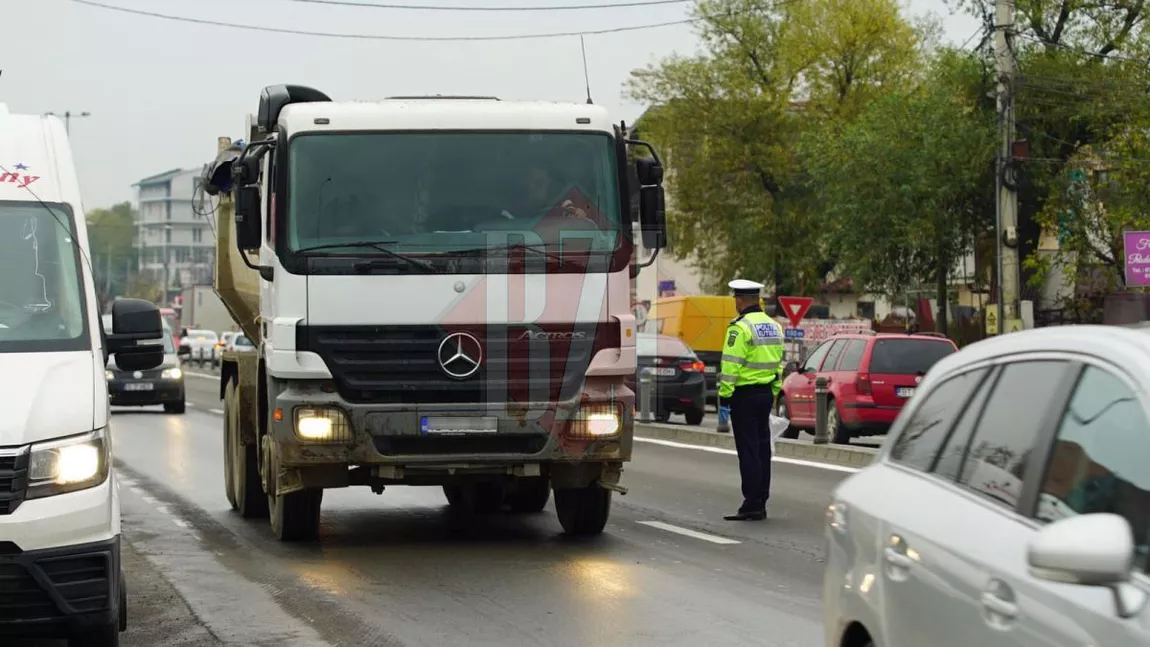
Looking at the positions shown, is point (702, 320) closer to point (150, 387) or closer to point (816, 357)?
point (150, 387)

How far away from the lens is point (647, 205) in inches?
471

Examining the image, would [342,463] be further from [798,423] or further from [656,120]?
[656,120]

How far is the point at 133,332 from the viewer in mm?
8484

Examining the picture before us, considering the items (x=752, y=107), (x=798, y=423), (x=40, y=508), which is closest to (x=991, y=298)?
(x=752, y=107)

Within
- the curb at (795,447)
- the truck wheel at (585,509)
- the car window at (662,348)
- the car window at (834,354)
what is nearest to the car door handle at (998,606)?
the truck wheel at (585,509)

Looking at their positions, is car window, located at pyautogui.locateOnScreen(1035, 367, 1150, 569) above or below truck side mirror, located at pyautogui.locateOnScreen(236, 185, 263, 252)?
below

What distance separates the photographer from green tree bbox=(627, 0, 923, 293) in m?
59.8

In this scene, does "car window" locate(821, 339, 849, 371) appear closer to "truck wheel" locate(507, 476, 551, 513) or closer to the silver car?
"truck wheel" locate(507, 476, 551, 513)

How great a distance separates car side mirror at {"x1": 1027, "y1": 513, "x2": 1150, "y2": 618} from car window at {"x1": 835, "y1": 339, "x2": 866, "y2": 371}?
2107 centimetres

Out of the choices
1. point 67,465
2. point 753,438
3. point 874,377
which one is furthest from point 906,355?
point 67,465

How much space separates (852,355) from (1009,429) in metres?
20.5

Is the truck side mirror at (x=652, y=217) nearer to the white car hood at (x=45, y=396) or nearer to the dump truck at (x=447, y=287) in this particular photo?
the dump truck at (x=447, y=287)

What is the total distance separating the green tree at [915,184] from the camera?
44.7m

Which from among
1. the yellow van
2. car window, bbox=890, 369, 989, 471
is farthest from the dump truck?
the yellow van
